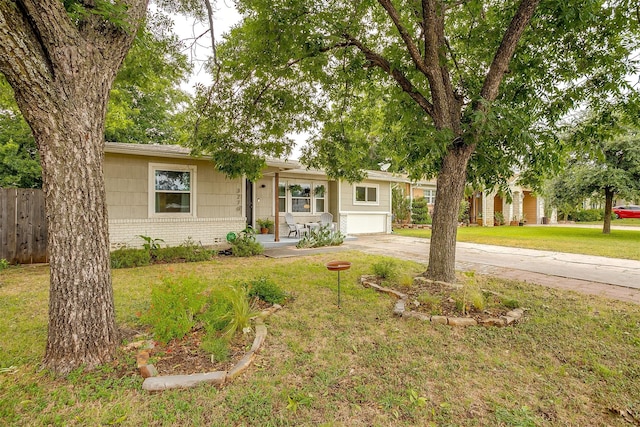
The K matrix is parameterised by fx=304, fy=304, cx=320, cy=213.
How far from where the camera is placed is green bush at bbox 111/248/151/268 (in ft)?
22.4

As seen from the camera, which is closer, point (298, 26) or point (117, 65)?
point (117, 65)

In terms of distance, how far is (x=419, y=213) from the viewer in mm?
19391

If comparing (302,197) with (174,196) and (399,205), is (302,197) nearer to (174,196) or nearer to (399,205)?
(174,196)

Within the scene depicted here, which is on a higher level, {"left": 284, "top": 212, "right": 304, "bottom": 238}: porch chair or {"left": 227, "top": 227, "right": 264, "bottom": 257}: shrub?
{"left": 284, "top": 212, "right": 304, "bottom": 238}: porch chair

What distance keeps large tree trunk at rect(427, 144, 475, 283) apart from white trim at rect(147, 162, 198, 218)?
6815 millimetres

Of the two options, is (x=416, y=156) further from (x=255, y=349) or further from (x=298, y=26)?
(x=255, y=349)

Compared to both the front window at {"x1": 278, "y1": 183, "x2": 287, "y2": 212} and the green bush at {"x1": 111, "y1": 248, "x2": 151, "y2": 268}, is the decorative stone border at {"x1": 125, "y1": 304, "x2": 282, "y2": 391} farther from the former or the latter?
the front window at {"x1": 278, "y1": 183, "x2": 287, "y2": 212}

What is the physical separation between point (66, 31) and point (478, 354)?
4571mm

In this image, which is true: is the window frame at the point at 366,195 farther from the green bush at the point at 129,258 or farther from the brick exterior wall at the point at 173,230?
the green bush at the point at 129,258

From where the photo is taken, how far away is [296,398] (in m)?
2.29

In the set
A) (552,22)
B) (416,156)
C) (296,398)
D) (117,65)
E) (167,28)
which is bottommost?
(296,398)

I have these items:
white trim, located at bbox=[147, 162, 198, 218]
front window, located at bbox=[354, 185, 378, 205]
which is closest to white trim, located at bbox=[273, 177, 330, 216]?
front window, located at bbox=[354, 185, 378, 205]

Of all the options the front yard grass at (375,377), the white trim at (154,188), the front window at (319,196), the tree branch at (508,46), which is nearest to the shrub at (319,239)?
the front window at (319,196)

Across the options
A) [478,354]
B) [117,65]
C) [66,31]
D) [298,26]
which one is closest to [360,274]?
[478,354]
